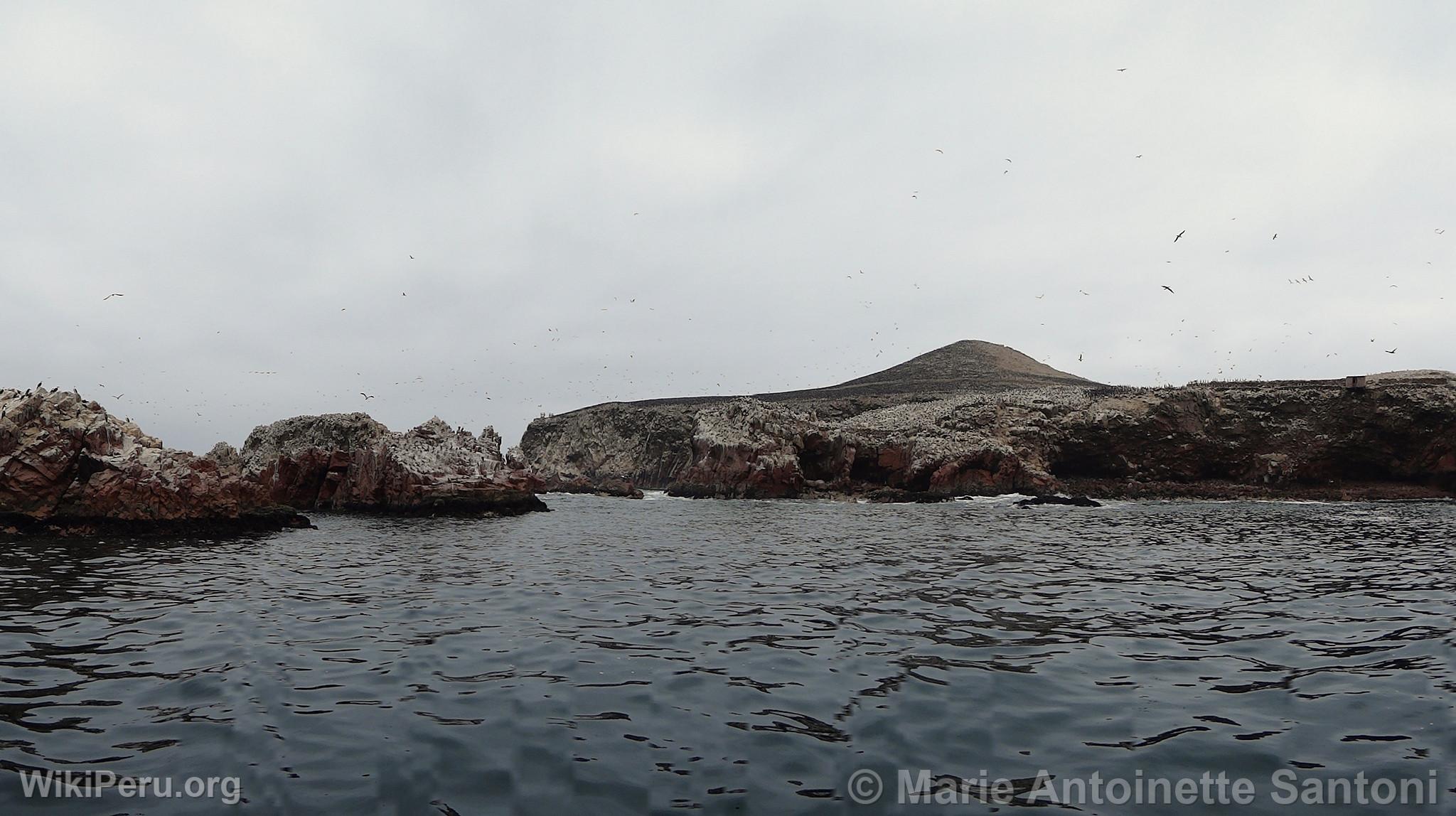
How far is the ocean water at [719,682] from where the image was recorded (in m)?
5.39

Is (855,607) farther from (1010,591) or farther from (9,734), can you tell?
(9,734)

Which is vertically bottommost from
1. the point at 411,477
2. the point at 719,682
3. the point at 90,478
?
the point at 719,682

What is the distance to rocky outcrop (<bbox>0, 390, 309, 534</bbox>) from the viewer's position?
23.1 meters

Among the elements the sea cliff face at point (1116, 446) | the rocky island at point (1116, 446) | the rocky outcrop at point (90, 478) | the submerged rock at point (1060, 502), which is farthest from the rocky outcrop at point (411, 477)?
the submerged rock at point (1060, 502)

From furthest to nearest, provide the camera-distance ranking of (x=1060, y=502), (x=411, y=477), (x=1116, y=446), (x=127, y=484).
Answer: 1. (x=1116, y=446)
2. (x=1060, y=502)
3. (x=411, y=477)
4. (x=127, y=484)

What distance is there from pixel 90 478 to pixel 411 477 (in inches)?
581

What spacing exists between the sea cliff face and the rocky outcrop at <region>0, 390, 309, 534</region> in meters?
37.4

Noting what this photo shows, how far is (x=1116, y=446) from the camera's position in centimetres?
5691

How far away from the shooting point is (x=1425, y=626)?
1025 centimetres

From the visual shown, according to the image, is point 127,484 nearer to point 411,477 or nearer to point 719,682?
point 411,477

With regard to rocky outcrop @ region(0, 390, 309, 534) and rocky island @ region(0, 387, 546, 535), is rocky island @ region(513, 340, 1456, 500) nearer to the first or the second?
rocky island @ region(0, 387, 546, 535)

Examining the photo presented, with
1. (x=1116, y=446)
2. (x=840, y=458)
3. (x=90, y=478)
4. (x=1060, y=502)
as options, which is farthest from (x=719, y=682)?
(x=1116, y=446)

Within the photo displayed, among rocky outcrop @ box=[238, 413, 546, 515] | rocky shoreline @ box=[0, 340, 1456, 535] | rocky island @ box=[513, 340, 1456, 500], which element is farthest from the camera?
rocky island @ box=[513, 340, 1456, 500]

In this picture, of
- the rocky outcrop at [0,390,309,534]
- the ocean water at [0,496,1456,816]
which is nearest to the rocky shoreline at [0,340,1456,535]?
the rocky outcrop at [0,390,309,534]
